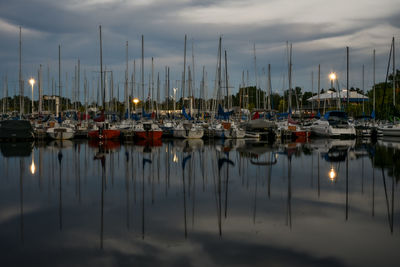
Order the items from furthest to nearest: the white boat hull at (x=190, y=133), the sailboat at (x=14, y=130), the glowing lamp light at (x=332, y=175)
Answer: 1. the white boat hull at (x=190, y=133)
2. the sailboat at (x=14, y=130)
3. the glowing lamp light at (x=332, y=175)

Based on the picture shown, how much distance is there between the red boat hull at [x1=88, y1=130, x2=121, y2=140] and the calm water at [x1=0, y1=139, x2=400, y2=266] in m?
23.6

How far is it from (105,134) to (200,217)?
34.0m

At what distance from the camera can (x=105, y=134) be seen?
1684 inches

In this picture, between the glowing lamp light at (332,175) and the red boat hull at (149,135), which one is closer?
the glowing lamp light at (332,175)

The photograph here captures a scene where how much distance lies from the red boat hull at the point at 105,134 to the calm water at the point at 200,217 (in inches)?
930

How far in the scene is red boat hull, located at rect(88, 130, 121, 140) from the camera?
140 feet

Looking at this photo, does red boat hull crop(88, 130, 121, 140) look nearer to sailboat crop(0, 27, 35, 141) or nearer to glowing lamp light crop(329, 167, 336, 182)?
sailboat crop(0, 27, 35, 141)

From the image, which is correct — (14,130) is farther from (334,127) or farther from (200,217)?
(200,217)

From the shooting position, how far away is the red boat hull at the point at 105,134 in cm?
4269

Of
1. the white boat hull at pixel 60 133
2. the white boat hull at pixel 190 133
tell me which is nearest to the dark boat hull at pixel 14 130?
the white boat hull at pixel 60 133

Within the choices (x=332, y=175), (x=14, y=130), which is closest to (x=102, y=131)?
(x=14, y=130)

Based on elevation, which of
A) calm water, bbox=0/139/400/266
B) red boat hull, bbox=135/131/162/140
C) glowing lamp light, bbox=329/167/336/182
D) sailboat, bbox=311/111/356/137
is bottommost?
calm water, bbox=0/139/400/266

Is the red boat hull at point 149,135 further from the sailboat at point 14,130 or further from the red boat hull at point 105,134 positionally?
the sailboat at point 14,130

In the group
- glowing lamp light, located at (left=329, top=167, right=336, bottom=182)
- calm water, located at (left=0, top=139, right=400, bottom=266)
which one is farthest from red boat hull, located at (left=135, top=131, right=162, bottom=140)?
glowing lamp light, located at (left=329, top=167, right=336, bottom=182)
